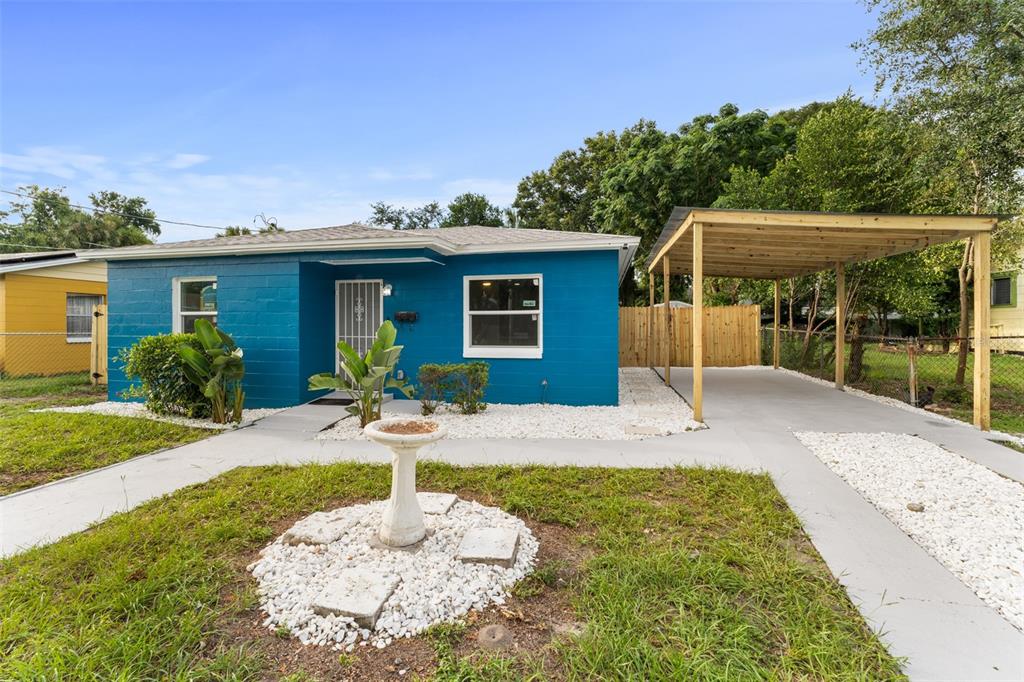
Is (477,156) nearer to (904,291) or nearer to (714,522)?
(904,291)

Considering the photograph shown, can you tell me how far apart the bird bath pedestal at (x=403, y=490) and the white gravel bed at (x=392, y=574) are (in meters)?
0.09

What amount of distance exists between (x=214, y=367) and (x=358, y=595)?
5.22 m

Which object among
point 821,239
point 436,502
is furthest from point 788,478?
point 821,239

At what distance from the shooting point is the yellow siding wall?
1048 centimetres

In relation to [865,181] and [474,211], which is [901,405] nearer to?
[865,181]

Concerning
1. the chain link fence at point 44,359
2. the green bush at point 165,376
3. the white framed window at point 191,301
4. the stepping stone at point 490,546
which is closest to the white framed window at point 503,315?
the green bush at point 165,376

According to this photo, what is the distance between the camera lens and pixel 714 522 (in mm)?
3182

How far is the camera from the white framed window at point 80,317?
1160 centimetres

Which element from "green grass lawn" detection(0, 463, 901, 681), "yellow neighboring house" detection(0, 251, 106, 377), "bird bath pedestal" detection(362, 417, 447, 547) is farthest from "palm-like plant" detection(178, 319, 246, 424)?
"yellow neighboring house" detection(0, 251, 106, 377)

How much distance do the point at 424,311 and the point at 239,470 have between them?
404cm

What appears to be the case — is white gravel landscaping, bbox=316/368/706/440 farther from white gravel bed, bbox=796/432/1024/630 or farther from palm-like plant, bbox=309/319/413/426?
white gravel bed, bbox=796/432/1024/630

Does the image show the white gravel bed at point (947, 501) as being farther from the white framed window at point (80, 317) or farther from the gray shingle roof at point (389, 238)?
the white framed window at point (80, 317)

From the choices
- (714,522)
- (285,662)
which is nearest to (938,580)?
(714,522)

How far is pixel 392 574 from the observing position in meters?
2.44
